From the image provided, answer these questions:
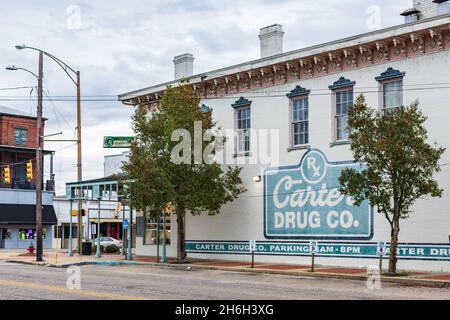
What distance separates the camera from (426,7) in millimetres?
28250

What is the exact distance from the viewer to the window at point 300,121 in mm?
29469

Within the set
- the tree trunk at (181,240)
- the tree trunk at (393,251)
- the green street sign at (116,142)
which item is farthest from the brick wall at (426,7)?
the green street sign at (116,142)

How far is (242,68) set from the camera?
31703 mm

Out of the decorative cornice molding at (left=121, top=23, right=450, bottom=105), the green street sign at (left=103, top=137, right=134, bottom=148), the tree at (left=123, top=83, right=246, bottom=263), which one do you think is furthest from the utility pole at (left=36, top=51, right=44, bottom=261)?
the decorative cornice molding at (left=121, top=23, right=450, bottom=105)

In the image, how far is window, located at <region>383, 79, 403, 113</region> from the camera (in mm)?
25906

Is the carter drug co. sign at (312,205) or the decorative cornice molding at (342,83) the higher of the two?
the decorative cornice molding at (342,83)

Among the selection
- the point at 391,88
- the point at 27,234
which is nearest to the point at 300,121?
the point at 391,88

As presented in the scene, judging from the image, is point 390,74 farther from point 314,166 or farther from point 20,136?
point 20,136

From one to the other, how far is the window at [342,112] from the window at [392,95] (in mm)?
1667

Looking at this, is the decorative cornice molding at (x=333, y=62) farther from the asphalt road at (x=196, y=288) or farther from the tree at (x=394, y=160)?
the asphalt road at (x=196, y=288)
